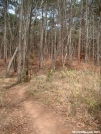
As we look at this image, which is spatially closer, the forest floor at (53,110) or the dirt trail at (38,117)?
the dirt trail at (38,117)

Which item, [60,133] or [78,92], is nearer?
[60,133]

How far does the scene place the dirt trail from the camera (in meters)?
5.51

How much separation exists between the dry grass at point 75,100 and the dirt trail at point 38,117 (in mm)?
292

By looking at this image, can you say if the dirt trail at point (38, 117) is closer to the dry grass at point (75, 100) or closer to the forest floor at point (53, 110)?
the forest floor at point (53, 110)

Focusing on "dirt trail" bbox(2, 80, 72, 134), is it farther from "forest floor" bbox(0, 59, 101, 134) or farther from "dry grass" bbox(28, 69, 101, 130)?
"dry grass" bbox(28, 69, 101, 130)

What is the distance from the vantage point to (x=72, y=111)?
21.2 feet

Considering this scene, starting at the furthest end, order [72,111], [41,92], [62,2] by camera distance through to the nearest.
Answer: [62,2], [41,92], [72,111]

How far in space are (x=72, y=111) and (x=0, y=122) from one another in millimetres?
2325

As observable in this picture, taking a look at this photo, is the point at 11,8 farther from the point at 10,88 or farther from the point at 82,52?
the point at 82,52

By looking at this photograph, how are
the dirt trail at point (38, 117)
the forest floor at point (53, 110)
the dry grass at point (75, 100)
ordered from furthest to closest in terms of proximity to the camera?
the dry grass at point (75, 100), the forest floor at point (53, 110), the dirt trail at point (38, 117)

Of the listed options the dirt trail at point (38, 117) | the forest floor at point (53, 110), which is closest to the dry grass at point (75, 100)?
the forest floor at point (53, 110)

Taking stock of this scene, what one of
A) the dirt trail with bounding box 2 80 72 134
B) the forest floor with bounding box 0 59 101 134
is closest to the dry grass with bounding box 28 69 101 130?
the forest floor with bounding box 0 59 101 134

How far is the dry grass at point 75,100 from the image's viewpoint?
6.02 m

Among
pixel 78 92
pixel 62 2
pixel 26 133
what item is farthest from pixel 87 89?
pixel 62 2
